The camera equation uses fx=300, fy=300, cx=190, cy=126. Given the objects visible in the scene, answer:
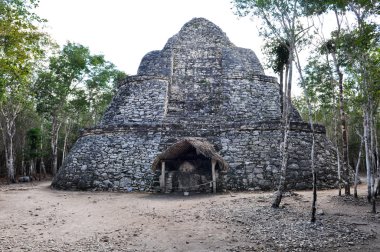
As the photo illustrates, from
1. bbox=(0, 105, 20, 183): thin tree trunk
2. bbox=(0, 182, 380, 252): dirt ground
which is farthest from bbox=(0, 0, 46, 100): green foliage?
bbox=(0, 105, 20, 183): thin tree trunk

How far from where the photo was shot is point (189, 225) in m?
6.98

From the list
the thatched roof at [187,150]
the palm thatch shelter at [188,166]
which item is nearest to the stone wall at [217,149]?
the palm thatch shelter at [188,166]

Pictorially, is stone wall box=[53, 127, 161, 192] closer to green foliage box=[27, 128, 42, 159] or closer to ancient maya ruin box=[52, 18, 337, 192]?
ancient maya ruin box=[52, 18, 337, 192]

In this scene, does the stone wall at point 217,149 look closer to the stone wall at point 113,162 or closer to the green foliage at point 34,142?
the stone wall at point 113,162

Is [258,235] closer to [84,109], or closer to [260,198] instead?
[260,198]

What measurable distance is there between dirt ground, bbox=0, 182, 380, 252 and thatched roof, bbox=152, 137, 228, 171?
5.65 ft

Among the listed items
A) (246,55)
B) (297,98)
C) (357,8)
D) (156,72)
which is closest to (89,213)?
(357,8)

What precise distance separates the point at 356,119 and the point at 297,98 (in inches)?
757

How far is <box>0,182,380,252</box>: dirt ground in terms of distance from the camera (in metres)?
5.59

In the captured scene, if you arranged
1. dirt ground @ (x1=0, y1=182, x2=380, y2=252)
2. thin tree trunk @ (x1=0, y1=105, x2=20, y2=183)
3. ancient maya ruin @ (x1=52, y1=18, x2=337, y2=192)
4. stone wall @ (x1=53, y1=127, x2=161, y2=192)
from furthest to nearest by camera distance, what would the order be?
thin tree trunk @ (x1=0, y1=105, x2=20, y2=183)
stone wall @ (x1=53, y1=127, x2=161, y2=192)
ancient maya ruin @ (x1=52, y1=18, x2=337, y2=192)
dirt ground @ (x1=0, y1=182, x2=380, y2=252)

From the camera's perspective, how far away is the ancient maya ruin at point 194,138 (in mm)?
11953

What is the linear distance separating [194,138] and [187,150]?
600mm

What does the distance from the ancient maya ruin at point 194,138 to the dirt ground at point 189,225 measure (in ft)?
6.58

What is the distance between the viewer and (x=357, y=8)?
906cm
